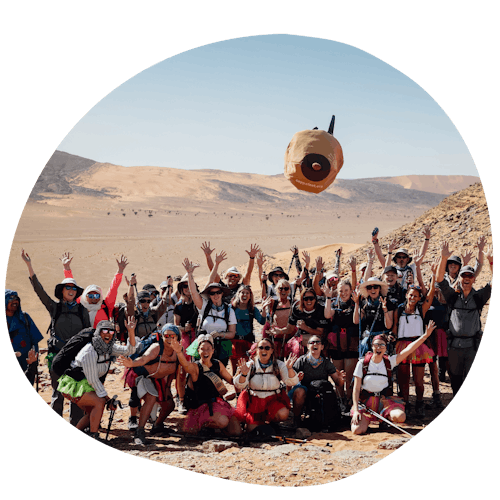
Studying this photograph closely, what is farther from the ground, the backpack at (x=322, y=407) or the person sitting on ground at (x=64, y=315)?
the person sitting on ground at (x=64, y=315)

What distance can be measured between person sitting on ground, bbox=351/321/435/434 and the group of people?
0.01 m

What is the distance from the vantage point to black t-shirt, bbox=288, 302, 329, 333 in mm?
7492

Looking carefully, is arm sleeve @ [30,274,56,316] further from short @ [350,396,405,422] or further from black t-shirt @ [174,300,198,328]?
short @ [350,396,405,422]

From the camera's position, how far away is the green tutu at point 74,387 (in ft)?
20.5

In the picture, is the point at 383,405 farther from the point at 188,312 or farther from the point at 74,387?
the point at 74,387

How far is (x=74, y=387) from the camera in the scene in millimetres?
6262

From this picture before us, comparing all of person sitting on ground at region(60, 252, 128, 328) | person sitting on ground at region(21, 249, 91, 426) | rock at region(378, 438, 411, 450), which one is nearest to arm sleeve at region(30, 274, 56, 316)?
person sitting on ground at region(21, 249, 91, 426)

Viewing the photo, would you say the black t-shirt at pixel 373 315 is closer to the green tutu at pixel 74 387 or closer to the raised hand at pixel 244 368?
the raised hand at pixel 244 368

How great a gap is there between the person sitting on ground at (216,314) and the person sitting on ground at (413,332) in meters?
2.10

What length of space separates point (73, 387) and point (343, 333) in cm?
341

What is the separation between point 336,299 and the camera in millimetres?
7750

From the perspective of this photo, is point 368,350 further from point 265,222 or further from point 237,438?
point 265,222

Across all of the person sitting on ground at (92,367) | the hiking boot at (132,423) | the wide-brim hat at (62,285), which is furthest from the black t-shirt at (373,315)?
the wide-brim hat at (62,285)

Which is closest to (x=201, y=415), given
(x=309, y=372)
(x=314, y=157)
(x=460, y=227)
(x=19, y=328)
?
(x=309, y=372)
